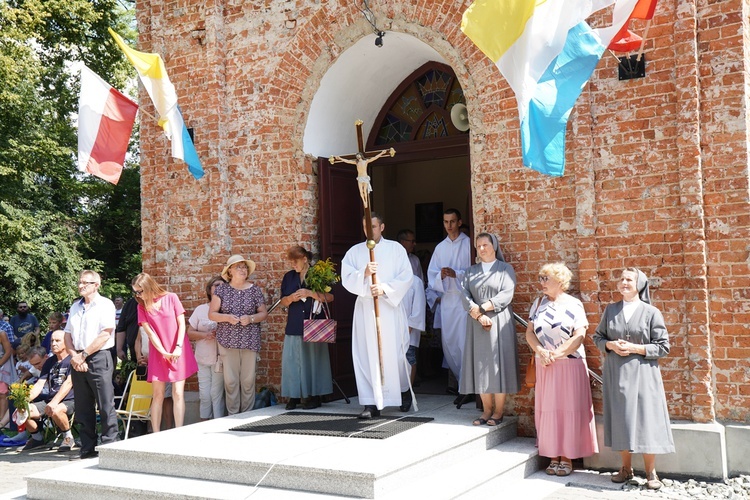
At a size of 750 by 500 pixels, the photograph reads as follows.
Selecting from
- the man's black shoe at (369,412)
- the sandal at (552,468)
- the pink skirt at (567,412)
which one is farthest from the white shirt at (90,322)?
the sandal at (552,468)

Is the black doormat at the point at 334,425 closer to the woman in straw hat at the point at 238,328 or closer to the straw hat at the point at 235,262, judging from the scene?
the woman in straw hat at the point at 238,328

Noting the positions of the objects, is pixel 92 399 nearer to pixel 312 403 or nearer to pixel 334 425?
pixel 312 403

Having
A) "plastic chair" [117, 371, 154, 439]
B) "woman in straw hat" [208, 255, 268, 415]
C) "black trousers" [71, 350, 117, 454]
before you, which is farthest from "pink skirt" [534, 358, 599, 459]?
"black trousers" [71, 350, 117, 454]

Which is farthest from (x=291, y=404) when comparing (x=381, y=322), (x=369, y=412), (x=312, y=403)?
(x=381, y=322)

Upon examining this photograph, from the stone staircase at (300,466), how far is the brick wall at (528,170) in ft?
3.22

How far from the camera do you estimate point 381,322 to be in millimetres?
7887

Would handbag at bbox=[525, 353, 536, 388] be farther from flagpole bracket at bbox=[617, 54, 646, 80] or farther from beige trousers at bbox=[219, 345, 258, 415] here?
beige trousers at bbox=[219, 345, 258, 415]

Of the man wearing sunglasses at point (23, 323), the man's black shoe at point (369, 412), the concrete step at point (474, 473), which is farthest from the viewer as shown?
the man wearing sunglasses at point (23, 323)

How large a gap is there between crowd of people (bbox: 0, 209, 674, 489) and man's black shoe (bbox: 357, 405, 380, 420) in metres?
0.01

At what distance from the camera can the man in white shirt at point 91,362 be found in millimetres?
8445

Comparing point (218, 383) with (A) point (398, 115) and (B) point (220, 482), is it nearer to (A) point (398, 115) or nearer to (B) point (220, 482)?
(B) point (220, 482)

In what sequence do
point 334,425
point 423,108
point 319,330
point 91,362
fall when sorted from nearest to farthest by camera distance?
point 334,425 → point 319,330 → point 91,362 → point 423,108

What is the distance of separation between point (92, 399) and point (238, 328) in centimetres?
178

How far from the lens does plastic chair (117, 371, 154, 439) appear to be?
28.6 feet
